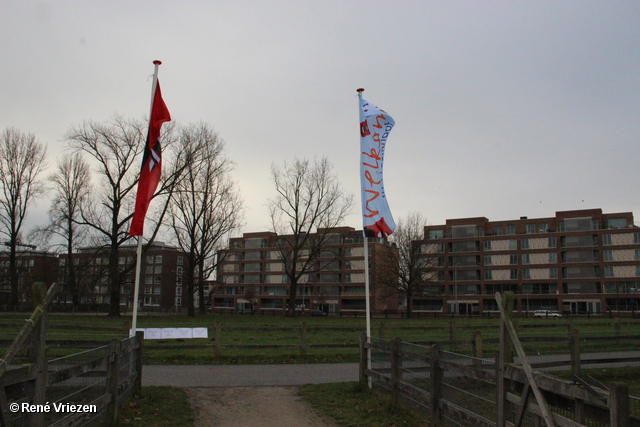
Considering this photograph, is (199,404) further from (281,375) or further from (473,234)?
(473,234)

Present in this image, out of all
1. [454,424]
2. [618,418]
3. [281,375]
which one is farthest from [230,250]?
[618,418]

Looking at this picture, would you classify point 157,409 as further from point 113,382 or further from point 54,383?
point 54,383

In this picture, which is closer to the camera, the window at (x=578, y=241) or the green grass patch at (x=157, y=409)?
the green grass patch at (x=157, y=409)

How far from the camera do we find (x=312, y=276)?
106 meters

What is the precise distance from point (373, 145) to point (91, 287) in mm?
33426

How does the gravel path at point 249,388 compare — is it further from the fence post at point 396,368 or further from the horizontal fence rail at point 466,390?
the horizontal fence rail at point 466,390

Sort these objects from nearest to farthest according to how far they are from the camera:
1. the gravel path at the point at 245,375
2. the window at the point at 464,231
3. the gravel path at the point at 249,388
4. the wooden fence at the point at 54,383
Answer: the wooden fence at the point at 54,383 < the gravel path at the point at 249,388 < the gravel path at the point at 245,375 < the window at the point at 464,231

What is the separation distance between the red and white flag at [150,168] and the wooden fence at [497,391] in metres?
6.10

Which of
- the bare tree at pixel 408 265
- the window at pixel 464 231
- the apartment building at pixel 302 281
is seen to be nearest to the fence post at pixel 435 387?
the bare tree at pixel 408 265

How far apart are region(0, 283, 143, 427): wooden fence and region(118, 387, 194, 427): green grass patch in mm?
313

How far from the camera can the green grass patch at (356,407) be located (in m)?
8.53

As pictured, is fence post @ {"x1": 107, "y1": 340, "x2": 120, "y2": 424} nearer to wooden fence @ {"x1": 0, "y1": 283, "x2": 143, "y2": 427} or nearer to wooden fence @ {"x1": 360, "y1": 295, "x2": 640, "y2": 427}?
wooden fence @ {"x1": 0, "y1": 283, "x2": 143, "y2": 427}

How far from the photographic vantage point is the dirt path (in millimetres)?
8672

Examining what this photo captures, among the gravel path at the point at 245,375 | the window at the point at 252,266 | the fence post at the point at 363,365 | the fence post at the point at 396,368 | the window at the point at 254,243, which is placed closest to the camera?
the fence post at the point at 396,368
